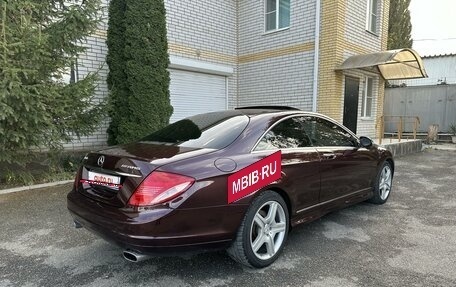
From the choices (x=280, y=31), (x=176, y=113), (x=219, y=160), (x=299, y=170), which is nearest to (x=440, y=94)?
(x=280, y=31)

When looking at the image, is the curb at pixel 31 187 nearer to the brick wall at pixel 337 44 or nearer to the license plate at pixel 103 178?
the license plate at pixel 103 178

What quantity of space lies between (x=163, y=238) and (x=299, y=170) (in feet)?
5.12

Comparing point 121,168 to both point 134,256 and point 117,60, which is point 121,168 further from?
point 117,60

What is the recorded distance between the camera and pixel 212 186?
2.71 m

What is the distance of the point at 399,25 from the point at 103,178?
22.6 meters

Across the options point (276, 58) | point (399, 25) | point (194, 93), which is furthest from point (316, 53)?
point (399, 25)

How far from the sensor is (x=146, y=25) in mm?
7219

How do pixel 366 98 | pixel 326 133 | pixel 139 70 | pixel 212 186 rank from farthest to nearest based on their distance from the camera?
pixel 366 98 < pixel 139 70 < pixel 326 133 < pixel 212 186

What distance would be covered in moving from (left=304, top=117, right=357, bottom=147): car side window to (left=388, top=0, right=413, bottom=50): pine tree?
61.0 feet

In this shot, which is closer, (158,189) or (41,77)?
(158,189)

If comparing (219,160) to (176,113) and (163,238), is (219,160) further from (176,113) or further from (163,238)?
(176,113)

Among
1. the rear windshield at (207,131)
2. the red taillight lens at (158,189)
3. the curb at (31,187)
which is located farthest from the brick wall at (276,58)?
the red taillight lens at (158,189)

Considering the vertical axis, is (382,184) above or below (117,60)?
below

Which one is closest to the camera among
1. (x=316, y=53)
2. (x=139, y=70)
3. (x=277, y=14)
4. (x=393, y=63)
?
(x=139, y=70)
